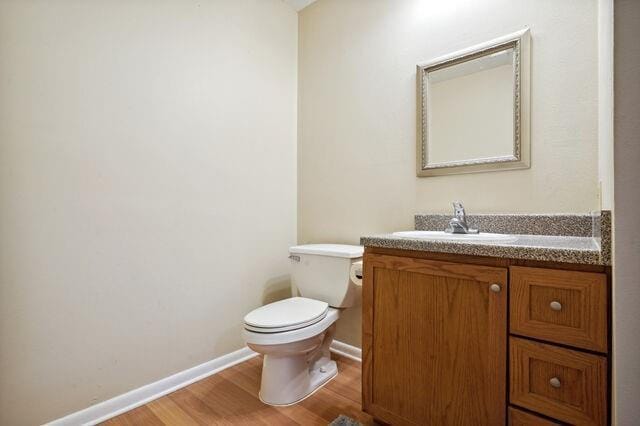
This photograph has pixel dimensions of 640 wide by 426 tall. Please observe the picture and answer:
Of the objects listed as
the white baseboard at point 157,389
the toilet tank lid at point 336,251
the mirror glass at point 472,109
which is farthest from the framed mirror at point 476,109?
the white baseboard at point 157,389

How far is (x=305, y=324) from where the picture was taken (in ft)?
4.82

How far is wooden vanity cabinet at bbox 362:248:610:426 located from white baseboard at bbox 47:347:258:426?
37.6 inches

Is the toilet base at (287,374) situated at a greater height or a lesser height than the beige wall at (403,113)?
lesser

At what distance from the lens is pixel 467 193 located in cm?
156

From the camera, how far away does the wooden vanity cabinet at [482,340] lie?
84 cm

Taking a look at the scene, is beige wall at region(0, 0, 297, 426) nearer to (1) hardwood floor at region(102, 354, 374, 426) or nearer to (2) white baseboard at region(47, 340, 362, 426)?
(2) white baseboard at region(47, 340, 362, 426)

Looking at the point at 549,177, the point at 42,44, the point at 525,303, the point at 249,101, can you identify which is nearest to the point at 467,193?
the point at 549,177

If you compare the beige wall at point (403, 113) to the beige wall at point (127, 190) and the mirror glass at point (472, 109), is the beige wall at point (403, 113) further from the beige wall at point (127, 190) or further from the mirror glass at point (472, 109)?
the beige wall at point (127, 190)

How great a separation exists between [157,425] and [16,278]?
2.79 ft

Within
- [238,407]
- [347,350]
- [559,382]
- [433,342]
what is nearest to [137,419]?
[238,407]

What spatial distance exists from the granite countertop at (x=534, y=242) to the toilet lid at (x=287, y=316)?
1.64 feet

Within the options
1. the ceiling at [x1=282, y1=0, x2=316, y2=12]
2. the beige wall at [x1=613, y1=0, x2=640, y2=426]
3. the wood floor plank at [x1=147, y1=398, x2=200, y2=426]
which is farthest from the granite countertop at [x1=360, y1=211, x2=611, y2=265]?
the ceiling at [x1=282, y1=0, x2=316, y2=12]

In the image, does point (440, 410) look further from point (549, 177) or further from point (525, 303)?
point (549, 177)

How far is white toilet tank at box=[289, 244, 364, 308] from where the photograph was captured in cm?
171
